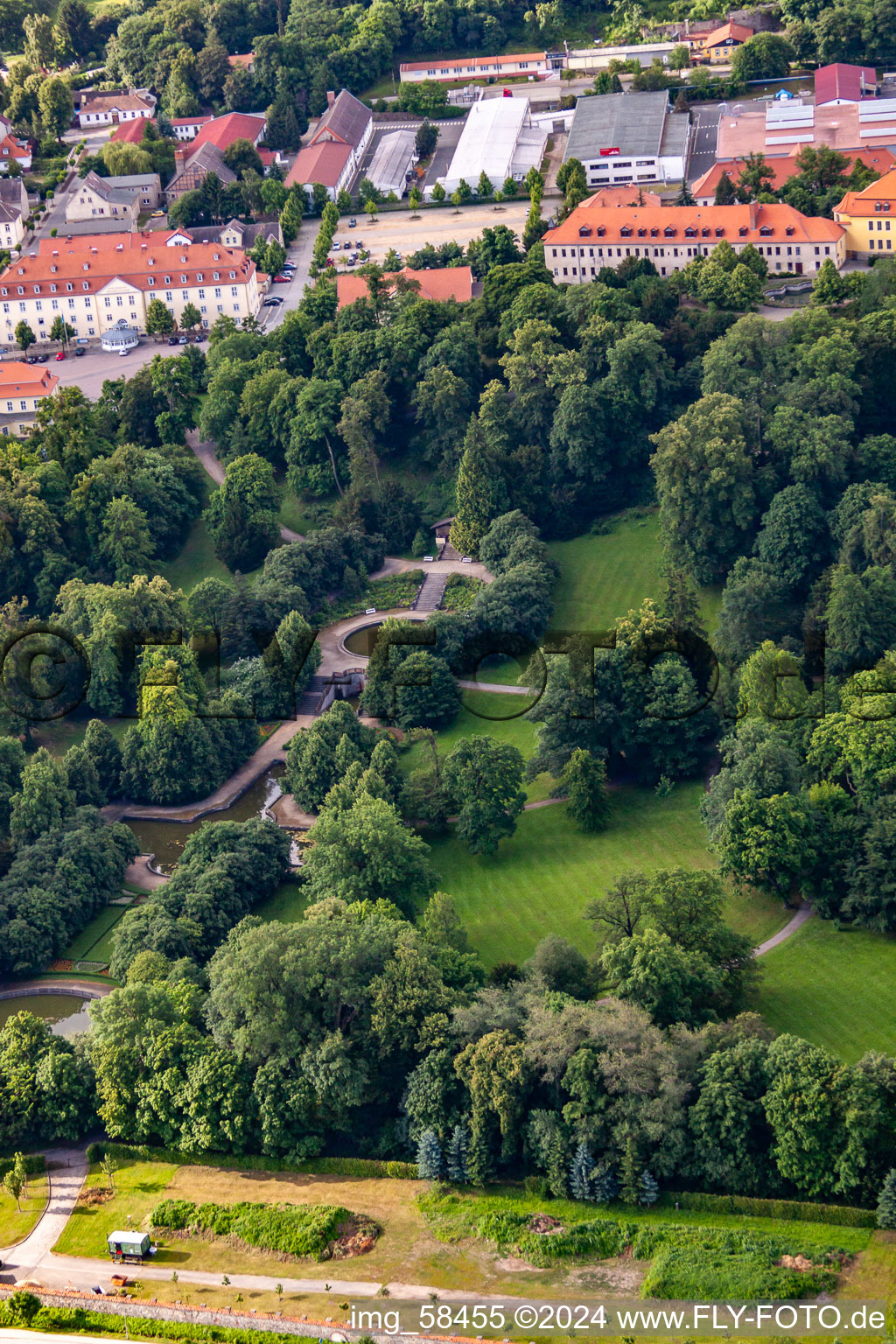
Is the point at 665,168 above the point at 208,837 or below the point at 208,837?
above

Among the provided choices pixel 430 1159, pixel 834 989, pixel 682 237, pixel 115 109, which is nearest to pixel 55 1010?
pixel 430 1159

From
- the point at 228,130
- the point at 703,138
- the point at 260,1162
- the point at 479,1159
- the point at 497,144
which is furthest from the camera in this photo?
the point at 228,130

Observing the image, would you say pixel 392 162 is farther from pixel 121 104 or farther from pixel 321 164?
pixel 121 104

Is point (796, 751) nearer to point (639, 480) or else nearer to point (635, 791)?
point (635, 791)

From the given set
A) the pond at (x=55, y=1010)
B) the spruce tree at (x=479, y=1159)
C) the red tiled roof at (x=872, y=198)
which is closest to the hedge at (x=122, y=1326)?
the spruce tree at (x=479, y=1159)

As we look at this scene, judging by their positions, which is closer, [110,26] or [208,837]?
[208,837]

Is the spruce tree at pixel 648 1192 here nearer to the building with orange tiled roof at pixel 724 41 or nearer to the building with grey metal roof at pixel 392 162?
the building with grey metal roof at pixel 392 162

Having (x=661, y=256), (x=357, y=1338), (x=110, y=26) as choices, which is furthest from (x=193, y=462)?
(x=110, y=26)
